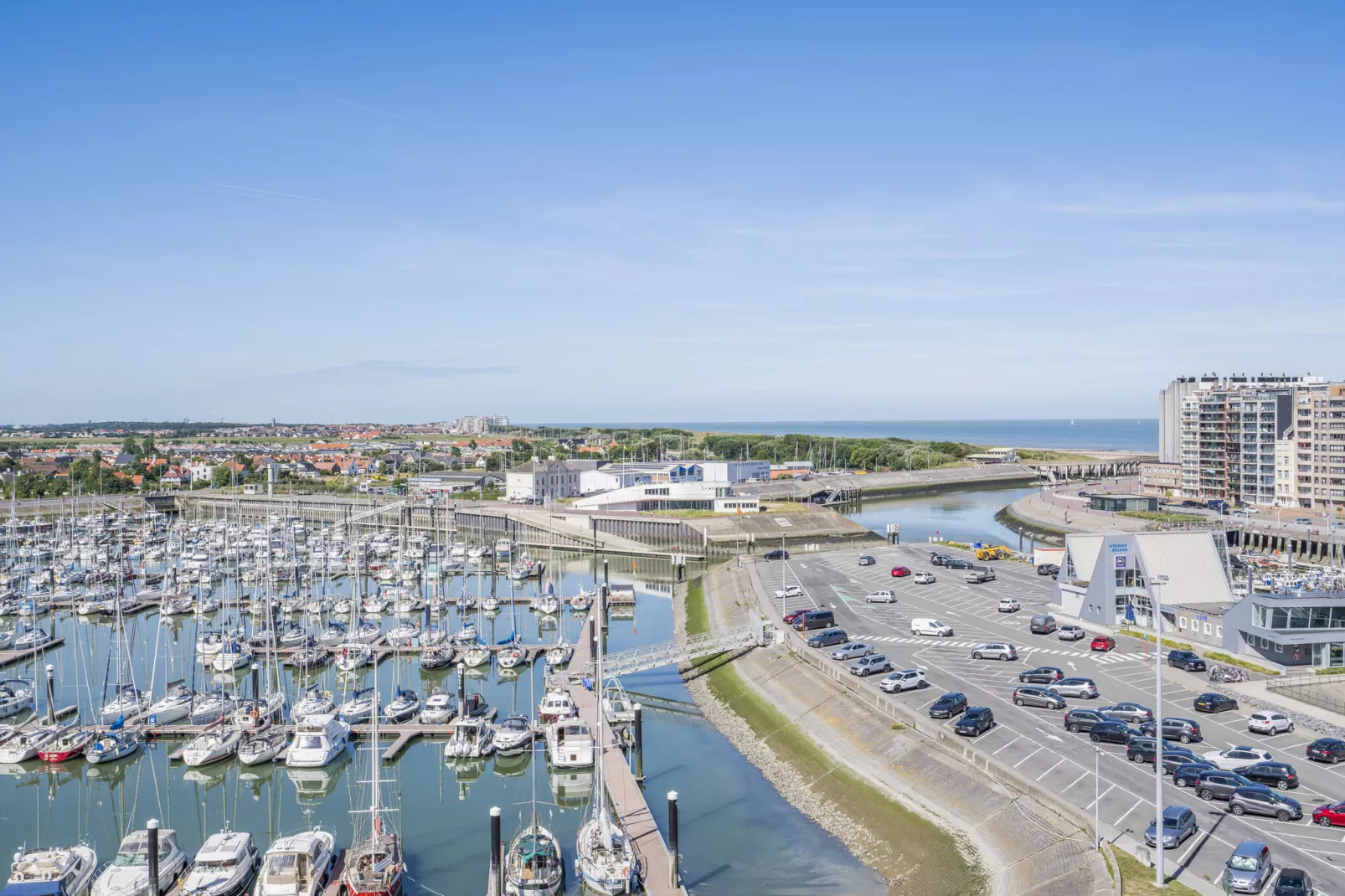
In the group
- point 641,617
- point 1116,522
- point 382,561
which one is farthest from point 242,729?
point 1116,522

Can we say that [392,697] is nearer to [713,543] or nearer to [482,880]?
[482,880]

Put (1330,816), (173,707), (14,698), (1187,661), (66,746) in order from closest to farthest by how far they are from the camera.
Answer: (1330,816) → (66,746) → (1187,661) → (173,707) → (14,698)

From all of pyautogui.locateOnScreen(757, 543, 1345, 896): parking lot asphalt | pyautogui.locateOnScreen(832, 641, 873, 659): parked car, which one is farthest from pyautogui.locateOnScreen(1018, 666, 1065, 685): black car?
A: pyautogui.locateOnScreen(832, 641, 873, 659): parked car

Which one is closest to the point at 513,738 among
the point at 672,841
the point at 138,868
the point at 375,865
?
the point at 375,865

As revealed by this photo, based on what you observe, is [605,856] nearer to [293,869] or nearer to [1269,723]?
[293,869]

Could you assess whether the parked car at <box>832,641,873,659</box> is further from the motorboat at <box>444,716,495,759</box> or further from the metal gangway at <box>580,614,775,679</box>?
the motorboat at <box>444,716,495,759</box>

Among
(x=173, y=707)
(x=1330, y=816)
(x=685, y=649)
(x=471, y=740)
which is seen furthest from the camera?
(x=685, y=649)
